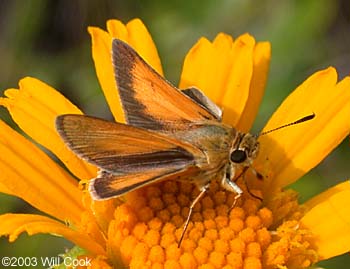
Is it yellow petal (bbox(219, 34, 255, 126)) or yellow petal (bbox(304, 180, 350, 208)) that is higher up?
yellow petal (bbox(219, 34, 255, 126))

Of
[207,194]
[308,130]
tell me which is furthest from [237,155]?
[308,130]

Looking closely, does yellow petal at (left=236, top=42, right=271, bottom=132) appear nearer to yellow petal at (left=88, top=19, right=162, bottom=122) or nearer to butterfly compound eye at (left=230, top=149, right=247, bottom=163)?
yellow petal at (left=88, top=19, right=162, bottom=122)

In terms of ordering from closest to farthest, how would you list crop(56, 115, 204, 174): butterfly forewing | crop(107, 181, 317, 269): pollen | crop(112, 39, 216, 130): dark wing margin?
1. crop(56, 115, 204, 174): butterfly forewing
2. crop(107, 181, 317, 269): pollen
3. crop(112, 39, 216, 130): dark wing margin

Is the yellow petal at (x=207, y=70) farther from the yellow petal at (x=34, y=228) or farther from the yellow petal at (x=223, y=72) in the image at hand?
the yellow petal at (x=34, y=228)

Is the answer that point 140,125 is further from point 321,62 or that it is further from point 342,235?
point 321,62

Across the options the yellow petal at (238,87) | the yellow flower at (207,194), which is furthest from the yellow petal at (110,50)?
the yellow petal at (238,87)

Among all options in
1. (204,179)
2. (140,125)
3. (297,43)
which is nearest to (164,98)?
(140,125)

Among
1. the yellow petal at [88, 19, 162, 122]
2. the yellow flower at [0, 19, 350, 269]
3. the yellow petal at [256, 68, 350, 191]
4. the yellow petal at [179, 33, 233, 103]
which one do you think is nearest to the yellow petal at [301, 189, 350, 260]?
the yellow flower at [0, 19, 350, 269]

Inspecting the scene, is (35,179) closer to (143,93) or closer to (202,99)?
(143,93)
